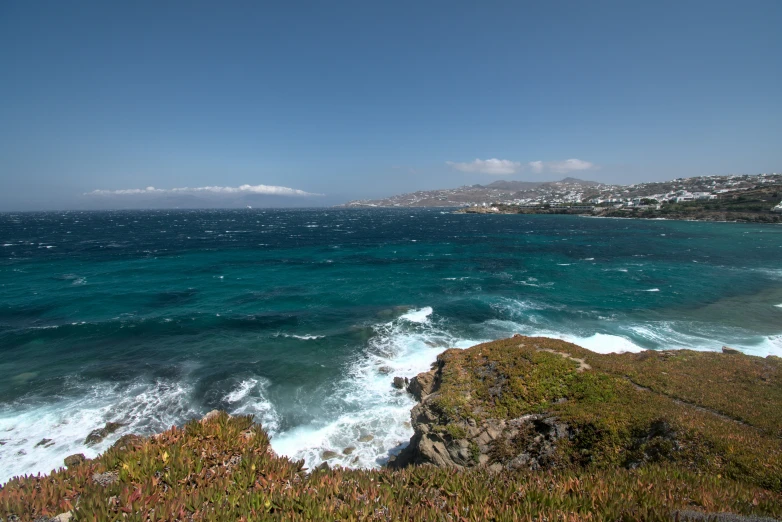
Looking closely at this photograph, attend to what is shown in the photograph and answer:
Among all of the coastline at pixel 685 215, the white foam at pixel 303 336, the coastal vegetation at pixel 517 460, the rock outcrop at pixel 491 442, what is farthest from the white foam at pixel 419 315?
the coastline at pixel 685 215

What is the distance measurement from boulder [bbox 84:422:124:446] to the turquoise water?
0.43m

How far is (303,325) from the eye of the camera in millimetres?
32688

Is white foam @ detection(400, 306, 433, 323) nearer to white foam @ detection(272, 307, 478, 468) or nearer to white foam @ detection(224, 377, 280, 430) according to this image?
white foam @ detection(272, 307, 478, 468)

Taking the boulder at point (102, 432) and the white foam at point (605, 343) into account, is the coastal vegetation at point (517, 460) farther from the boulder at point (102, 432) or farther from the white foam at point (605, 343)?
the boulder at point (102, 432)

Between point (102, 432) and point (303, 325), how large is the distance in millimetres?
16440

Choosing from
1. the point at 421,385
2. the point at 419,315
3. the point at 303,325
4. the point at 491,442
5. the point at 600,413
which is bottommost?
the point at 303,325

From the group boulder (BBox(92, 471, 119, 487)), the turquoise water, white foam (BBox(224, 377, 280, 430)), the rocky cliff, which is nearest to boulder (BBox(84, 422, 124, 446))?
A: the turquoise water

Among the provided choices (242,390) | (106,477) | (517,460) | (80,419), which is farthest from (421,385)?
(80,419)

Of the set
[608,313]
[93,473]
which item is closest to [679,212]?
[608,313]

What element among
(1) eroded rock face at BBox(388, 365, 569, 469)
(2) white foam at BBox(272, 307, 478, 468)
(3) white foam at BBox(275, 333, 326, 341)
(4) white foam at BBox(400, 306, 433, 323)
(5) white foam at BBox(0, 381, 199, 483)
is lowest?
(2) white foam at BBox(272, 307, 478, 468)

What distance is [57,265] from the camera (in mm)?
58438

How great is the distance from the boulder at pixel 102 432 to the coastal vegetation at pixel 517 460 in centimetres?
1008

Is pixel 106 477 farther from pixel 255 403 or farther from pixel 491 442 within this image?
pixel 255 403

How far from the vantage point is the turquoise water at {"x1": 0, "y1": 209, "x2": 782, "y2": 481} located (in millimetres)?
19641
